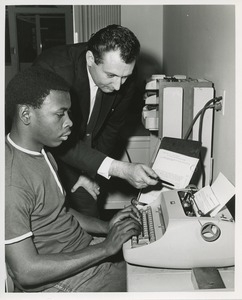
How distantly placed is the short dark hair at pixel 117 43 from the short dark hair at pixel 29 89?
417 mm

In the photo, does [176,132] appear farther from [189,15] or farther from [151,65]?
[151,65]

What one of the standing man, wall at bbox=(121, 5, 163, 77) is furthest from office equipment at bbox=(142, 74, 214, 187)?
wall at bbox=(121, 5, 163, 77)

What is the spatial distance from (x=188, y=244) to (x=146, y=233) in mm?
173

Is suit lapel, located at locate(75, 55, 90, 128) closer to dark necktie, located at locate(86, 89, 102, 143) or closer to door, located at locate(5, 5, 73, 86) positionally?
dark necktie, located at locate(86, 89, 102, 143)

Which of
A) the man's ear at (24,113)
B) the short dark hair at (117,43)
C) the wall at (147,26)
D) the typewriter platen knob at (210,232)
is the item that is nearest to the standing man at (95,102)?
the short dark hair at (117,43)

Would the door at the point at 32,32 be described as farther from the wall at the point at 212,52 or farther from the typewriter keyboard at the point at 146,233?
the typewriter keyboard at the point at 146,233

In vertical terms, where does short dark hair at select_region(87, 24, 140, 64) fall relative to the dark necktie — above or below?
above

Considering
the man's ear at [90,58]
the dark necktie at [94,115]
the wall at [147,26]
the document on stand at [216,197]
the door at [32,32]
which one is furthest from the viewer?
the door at [32,32]

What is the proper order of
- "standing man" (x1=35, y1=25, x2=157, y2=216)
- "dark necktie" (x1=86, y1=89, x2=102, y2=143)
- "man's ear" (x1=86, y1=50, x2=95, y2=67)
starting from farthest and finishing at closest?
"dark necktie" (x1=86, y1=89, x2=102, y2=143), "man's ear" (x1=86, y1=50, x2=95, y2=67), "standing man" (x1=35, y1=25, x2=157, y2=216)

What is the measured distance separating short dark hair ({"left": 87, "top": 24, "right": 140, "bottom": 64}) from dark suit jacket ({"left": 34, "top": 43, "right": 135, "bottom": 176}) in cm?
21

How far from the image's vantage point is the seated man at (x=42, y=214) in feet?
3.65

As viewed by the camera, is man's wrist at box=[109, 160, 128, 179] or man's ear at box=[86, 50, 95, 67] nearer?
man's wrist at box=[109, 160, 128, 179]

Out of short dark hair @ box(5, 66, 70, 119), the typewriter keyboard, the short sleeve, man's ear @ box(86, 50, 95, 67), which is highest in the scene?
man's ear @ box(86, 50, 95, 67)

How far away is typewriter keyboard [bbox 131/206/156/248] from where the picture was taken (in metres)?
1.22
